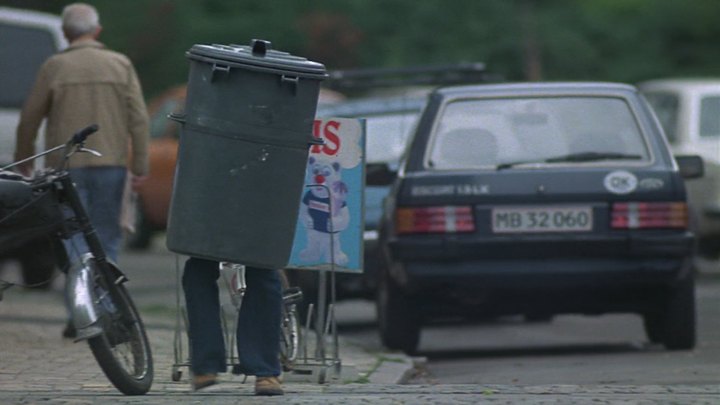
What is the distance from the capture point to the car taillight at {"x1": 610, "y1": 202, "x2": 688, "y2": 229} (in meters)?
10.7

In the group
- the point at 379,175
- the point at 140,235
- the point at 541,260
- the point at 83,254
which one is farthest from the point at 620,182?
the point at 140,235

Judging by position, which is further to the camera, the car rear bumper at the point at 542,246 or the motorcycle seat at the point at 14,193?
the car rear bumper at the point at 542,246

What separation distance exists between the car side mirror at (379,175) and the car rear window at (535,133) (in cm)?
63

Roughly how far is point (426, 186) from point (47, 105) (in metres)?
2.04

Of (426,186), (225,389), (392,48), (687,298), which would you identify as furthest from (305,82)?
(392,48)

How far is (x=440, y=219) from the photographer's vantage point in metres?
10.6

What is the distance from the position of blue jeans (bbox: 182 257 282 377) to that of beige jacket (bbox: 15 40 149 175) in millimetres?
2773

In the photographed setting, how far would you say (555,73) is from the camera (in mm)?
32500

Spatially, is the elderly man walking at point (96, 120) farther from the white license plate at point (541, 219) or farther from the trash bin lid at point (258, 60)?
the trash bin lid at point (258, 60)

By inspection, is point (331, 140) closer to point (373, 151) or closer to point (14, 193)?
point (14, 193)

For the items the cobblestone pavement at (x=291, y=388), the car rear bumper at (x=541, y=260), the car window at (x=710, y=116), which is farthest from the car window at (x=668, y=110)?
the cobblestone pavement at (x=291, y=388)

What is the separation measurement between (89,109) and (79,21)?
1.84 ft

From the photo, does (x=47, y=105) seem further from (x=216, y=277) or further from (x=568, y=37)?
(x=568, y=37)

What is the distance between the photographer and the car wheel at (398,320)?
1104 centimetres
